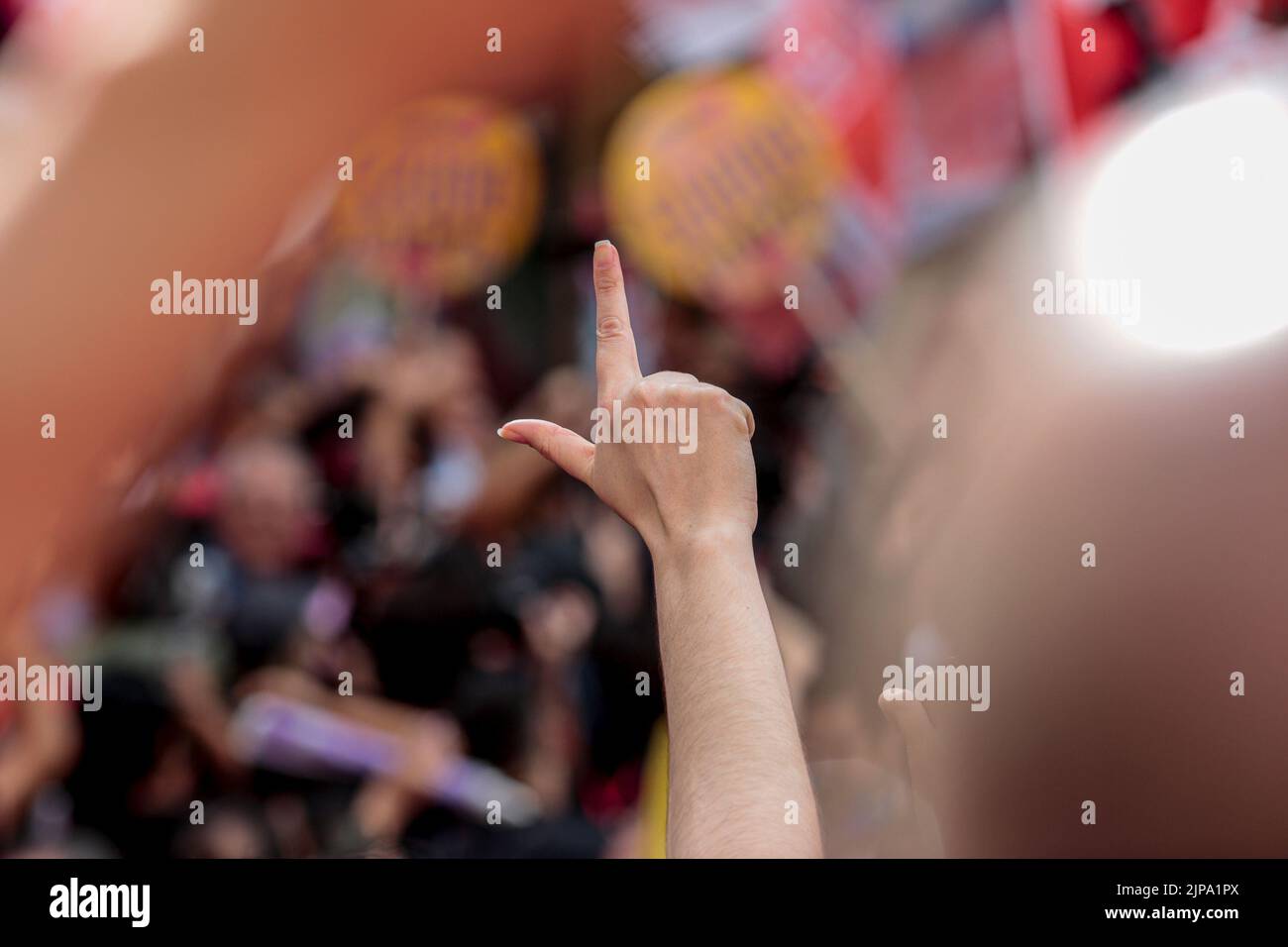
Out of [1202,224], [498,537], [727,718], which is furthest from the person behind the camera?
[498,537]

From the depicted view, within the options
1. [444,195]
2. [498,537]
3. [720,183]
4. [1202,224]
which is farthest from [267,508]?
[1202,224]

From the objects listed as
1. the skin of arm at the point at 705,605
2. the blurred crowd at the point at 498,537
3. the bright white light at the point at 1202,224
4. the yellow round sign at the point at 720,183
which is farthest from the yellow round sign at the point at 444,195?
the skin of arm at the point at 705,605

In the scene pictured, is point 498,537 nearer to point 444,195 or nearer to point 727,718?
point 444,195

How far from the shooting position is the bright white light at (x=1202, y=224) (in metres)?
1.63

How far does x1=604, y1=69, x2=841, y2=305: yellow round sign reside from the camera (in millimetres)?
1818

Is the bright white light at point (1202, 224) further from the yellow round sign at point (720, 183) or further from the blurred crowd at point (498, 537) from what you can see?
the yellow round sign at point (720, 183)

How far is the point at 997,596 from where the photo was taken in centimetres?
171

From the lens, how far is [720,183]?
6.13 ft

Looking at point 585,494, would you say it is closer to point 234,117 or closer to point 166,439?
point 166,439

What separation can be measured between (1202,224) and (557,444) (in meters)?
1.44

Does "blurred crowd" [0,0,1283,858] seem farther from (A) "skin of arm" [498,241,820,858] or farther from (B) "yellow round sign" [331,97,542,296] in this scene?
(A) "skin of arm" [498,241,820,858]

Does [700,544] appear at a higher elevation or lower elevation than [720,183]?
lower

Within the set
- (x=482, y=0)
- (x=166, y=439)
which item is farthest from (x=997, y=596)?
(x=166, y=439)

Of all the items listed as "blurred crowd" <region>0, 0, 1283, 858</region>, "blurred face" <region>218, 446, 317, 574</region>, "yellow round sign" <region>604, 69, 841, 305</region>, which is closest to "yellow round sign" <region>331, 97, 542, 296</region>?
"blurred crowd" <region>0, 0, 1283, 858</region>
